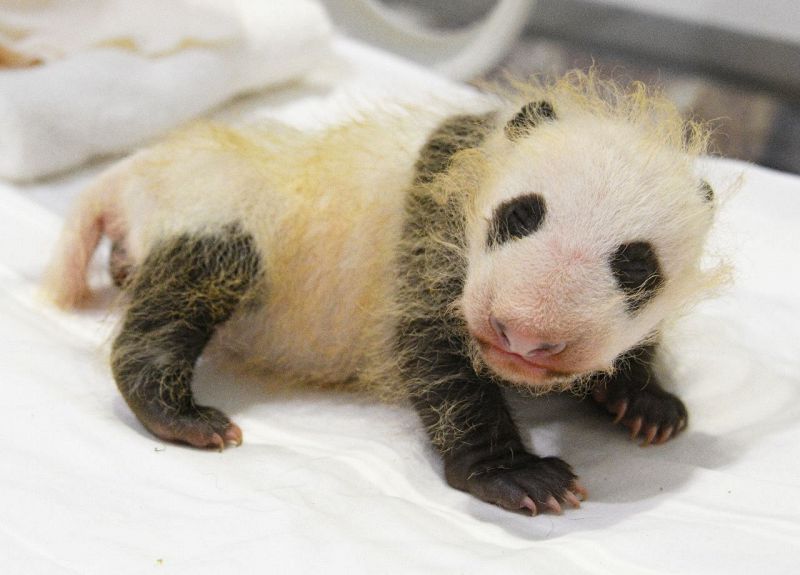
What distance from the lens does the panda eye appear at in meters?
1.45

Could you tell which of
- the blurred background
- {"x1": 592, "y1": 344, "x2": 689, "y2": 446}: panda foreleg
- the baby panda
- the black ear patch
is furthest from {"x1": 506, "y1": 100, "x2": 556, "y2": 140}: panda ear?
the blurred background

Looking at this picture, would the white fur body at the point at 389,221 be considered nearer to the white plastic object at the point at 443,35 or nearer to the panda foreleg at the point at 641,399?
the panda foreleg at the point at 641,399

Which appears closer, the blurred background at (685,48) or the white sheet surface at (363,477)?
the white sheet surface at (363,477)

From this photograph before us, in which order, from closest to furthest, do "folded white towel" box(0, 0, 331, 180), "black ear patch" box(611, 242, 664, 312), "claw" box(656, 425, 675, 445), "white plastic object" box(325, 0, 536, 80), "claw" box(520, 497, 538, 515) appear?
"black ear patch" box(611, 242, 664, 312) < "claw" box(520, 497, 538, 515) < "claw" box(656, 425, 675, 445) < "folded white towel" box(0, 0, 331, 180) < "white plastic object" box(325, 0, 536, 80)

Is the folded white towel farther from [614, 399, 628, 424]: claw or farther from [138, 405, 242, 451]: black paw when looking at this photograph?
[614, 399, 628, 424]: claw

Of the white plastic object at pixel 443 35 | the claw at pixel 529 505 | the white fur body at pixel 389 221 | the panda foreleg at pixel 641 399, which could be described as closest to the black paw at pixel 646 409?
the panda foreleg at pixel 641 399

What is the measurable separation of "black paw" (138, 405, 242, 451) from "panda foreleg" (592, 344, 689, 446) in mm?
714

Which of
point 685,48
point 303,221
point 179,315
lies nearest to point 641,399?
point 303,221

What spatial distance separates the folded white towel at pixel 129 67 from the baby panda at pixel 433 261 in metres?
0.74

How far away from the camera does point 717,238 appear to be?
5.98 feet

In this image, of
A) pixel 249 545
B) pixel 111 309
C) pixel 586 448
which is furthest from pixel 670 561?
pixel 111 309

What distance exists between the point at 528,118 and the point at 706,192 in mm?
345

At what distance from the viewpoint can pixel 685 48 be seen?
356cm

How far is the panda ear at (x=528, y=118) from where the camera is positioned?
1645 millimetres
